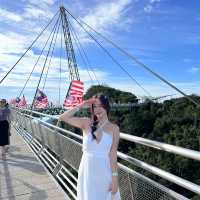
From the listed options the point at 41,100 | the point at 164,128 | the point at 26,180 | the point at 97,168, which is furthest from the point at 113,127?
the point at 164,128

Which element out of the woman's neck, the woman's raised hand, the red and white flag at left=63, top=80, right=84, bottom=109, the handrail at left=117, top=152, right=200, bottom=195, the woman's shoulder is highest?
the red and white flag at left=63, top=80, right=84, bottom=109

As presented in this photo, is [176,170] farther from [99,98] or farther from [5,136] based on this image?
[99,98]

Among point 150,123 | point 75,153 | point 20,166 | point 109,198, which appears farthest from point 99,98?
point 150,123

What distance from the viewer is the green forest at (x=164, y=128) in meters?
62.6

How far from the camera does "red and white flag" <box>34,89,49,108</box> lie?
34847mm

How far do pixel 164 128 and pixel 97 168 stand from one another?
94.1m

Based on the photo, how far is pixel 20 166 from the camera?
37.6ft

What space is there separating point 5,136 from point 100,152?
9.26 m

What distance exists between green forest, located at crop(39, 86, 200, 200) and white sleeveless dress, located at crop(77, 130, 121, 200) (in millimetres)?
44798

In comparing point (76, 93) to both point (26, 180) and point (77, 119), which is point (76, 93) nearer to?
point (26, 180)

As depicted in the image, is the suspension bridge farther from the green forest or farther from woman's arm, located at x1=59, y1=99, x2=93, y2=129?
the green forest

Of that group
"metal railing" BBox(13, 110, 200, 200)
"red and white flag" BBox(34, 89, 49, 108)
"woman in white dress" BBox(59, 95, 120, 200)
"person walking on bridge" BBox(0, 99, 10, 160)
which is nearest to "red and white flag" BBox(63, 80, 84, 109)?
"metal railing" BBox(13, 110, 200, 200)

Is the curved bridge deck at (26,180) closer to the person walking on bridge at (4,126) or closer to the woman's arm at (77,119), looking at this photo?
the person walking on bridge at (4,126)

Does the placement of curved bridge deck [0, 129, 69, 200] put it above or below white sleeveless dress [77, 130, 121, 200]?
below
